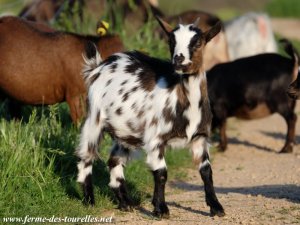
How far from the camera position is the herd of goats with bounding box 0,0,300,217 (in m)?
7.28

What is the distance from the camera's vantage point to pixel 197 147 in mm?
7453

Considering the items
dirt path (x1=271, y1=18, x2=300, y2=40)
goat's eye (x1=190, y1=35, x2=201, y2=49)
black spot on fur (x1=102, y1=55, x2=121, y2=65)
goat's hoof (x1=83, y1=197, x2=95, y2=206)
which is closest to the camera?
goat's eye (x1=190, y1=35, x2=201, y2=49)

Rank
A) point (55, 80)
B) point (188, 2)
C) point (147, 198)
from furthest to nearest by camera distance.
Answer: point (188, 2) < point (55, 80) < point (147, 198)

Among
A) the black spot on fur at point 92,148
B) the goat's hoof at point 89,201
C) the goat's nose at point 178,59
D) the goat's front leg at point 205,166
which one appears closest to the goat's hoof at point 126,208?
the goat's hoof at point 89,201

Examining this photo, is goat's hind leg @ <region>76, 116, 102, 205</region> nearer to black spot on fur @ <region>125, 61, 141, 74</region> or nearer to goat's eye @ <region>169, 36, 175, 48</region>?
black spot on fur @ <region>125, 61, 141, 74</region>

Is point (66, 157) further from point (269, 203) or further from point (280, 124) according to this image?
point (280, 124)

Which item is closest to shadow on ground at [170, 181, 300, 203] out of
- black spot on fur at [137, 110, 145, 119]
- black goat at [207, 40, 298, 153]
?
black spot on fur at [137, 110, 145, 119]

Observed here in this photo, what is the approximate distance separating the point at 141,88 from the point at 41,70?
7.09 feet

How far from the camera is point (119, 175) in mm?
7926

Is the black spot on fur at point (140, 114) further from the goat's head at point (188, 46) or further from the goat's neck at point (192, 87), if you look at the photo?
the goat's head at point (188, 46)

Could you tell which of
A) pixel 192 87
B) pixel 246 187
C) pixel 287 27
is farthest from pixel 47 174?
pixel 287 27

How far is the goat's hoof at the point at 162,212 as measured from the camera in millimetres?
7207

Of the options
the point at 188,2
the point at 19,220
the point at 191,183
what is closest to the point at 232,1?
the point at 188,2

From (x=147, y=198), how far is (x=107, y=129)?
1.02m
